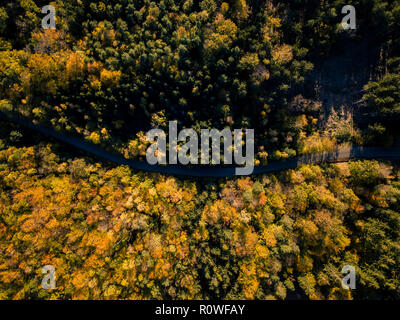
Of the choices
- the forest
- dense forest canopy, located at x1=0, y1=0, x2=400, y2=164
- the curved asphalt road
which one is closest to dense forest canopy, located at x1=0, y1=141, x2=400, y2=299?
the forest

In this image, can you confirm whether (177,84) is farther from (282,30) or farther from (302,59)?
(302,59)

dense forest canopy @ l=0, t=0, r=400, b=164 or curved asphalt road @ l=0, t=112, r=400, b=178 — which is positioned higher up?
dense forest canopy @ l=0, t=0, r=400, b=164

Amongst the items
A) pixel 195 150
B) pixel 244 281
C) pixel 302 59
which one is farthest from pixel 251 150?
pixel 244 281

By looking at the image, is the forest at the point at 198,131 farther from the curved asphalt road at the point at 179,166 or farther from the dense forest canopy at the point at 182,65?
the curved asphalt road at the point at 179,166

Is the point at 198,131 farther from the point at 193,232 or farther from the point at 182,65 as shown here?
the point at 193,232

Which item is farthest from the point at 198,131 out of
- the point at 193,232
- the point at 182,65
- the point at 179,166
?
the point at 193,232

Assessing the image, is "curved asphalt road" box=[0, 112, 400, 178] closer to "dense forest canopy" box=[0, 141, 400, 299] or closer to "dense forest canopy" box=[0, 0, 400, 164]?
"dense forest canopy" box=[0, 0, 400, 164]

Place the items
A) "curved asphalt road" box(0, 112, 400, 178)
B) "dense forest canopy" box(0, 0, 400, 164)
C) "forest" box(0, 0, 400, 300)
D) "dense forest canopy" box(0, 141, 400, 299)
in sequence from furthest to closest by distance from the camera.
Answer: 1. "curved asphalt road" box(0, 112, 400, 178)
2. "dense forest canopy" box(0, 141, 400, 299)
3. "forest" box(0, 0, 400, 300)
4. "dense forest canopy" box(0, 0, 400, 164)

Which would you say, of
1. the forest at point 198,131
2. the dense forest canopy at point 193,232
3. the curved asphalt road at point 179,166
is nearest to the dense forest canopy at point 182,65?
the forest at point 198,131
